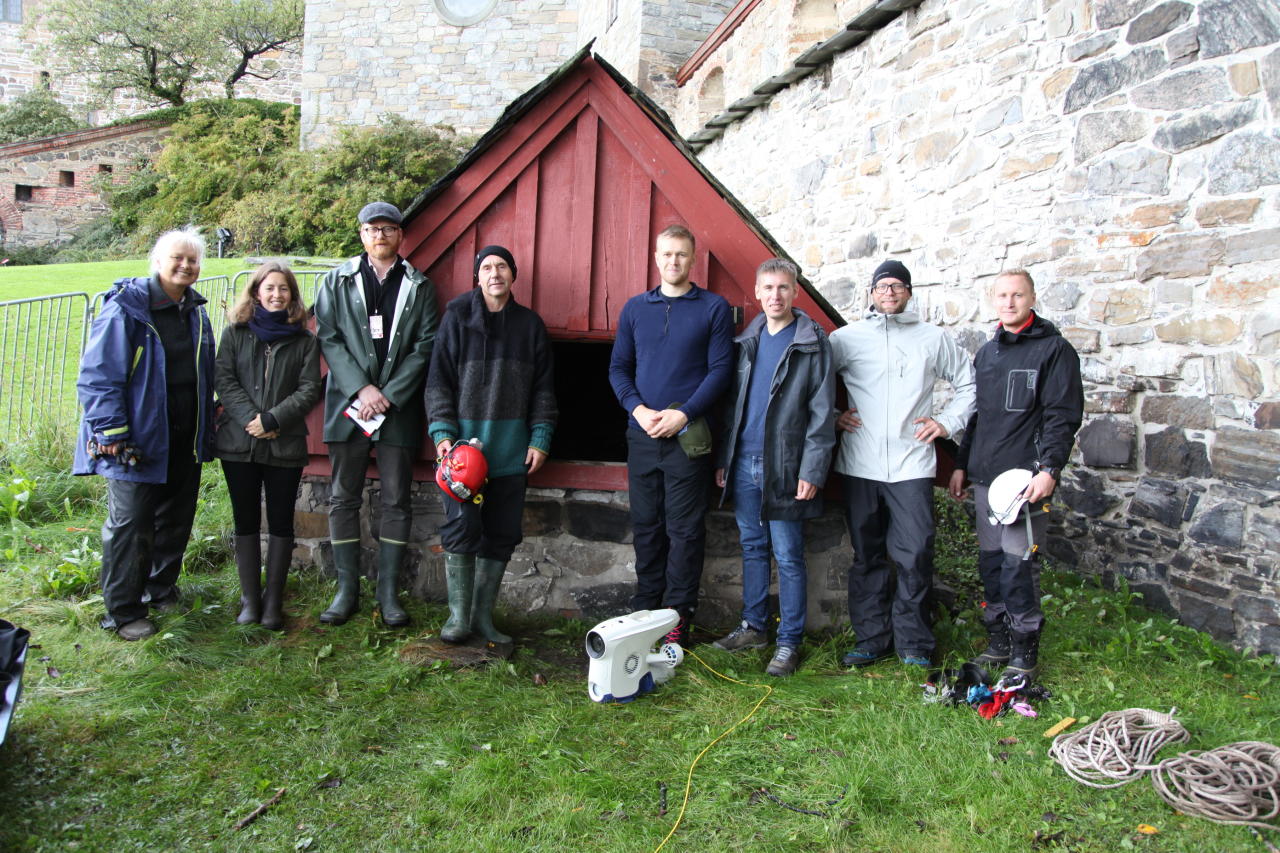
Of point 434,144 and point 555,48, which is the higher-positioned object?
point 555,48

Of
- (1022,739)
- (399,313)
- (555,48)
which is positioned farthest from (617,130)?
(555,48)

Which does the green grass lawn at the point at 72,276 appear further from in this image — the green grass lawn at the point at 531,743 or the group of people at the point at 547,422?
the green grass lawn at the point at 531,743

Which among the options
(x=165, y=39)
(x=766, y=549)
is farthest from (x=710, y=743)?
(x=165, y=39)

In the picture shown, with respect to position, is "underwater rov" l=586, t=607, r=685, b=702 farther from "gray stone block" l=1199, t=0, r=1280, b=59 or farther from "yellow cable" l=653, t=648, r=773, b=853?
"gray stone block" l=1199, t=0, r=1280, b=59

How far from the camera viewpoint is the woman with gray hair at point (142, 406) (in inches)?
141

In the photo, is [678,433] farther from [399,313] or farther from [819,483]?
[399,313]

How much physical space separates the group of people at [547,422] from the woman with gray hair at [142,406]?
0.4 inches

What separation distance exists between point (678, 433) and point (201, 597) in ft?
8.71

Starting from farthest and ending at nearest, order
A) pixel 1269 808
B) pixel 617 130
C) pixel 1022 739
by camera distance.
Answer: pixel 617 130
pixel 1022 739
pixel 1269 808

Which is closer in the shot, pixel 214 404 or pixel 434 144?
pixel 214 404

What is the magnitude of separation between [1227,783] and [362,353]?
3873 millimetres

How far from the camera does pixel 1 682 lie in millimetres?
2627

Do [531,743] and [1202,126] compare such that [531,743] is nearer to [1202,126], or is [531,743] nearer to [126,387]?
[126,387]

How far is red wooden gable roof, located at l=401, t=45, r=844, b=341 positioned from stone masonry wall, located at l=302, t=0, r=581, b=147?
16.7 meters
